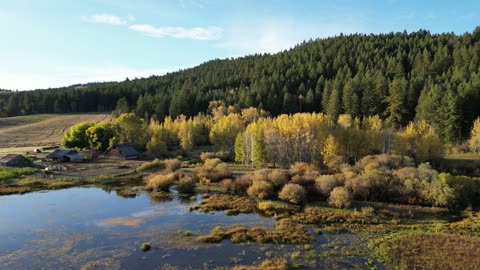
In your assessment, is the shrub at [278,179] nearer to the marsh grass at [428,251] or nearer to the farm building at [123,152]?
the marsh grass at [428,251]

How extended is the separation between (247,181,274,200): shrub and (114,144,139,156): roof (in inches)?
1885

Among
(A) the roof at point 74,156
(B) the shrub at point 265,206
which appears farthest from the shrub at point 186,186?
(A) the roof at point 74,156

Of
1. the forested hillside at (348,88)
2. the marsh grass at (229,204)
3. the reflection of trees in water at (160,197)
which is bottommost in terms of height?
the reflection of trees in water at (160,197)

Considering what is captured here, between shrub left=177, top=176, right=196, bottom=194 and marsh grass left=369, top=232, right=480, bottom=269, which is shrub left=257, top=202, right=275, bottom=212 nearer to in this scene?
shrub left=177, top=176, right=196, bottom=194

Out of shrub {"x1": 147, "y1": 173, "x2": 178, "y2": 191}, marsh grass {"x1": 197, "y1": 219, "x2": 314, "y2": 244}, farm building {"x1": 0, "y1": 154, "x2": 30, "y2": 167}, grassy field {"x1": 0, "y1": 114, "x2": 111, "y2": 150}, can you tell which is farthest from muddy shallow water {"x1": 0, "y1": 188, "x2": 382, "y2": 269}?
grassy field {"x1": 0, "y1": 114, "x2": 111, "y2": 150}

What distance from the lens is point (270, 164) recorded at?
72.1m

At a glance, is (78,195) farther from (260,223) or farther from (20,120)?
(20,120)

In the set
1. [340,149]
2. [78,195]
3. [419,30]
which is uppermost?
[419,30]

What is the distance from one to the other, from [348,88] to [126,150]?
66405 millimetres

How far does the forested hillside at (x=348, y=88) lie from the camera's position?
8294cm

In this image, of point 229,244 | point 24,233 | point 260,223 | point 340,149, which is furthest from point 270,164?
point 24,233

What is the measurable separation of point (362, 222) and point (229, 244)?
1503 centimetres

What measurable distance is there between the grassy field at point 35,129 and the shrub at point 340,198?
84260 millimetres

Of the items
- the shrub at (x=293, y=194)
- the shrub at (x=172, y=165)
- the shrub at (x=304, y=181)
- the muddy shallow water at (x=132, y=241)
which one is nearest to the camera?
the muddy shallow water at (x=132, y=241)
